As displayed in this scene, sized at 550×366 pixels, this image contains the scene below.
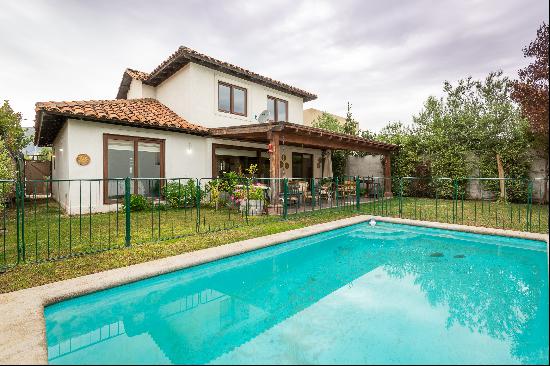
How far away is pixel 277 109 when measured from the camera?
52.2 ft

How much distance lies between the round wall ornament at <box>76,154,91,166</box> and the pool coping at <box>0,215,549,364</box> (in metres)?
6.64

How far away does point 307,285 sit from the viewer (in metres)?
4.50

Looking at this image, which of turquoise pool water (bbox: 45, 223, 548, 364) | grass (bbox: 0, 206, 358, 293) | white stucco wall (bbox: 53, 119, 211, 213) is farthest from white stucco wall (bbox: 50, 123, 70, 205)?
turquoise pool water (bbox: 45, 223, 548, 364)

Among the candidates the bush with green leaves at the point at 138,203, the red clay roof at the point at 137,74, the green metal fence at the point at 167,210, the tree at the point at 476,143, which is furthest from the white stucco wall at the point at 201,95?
the tree at the point at 476,143

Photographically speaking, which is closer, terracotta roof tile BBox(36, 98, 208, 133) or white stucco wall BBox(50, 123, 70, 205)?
terracotta roof tile BBox(36, 98, 208, 133)

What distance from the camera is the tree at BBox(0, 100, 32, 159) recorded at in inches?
642

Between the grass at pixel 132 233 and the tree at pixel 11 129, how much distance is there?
36.5 feet

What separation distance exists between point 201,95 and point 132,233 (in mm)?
7641

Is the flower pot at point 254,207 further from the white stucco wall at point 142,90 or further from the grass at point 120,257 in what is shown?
the white stucco wall at point 142,90

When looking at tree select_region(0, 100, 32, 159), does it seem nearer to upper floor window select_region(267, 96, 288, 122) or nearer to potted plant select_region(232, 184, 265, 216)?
upper floor window select_region(267, 96, 288, 122)

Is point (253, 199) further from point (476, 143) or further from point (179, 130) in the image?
point (476, 143)

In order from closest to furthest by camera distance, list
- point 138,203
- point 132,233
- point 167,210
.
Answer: point 132,233, point 167,210, point 138,203

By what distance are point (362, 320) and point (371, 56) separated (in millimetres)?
10769

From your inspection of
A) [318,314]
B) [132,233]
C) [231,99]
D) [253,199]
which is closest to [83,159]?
[132,233]
